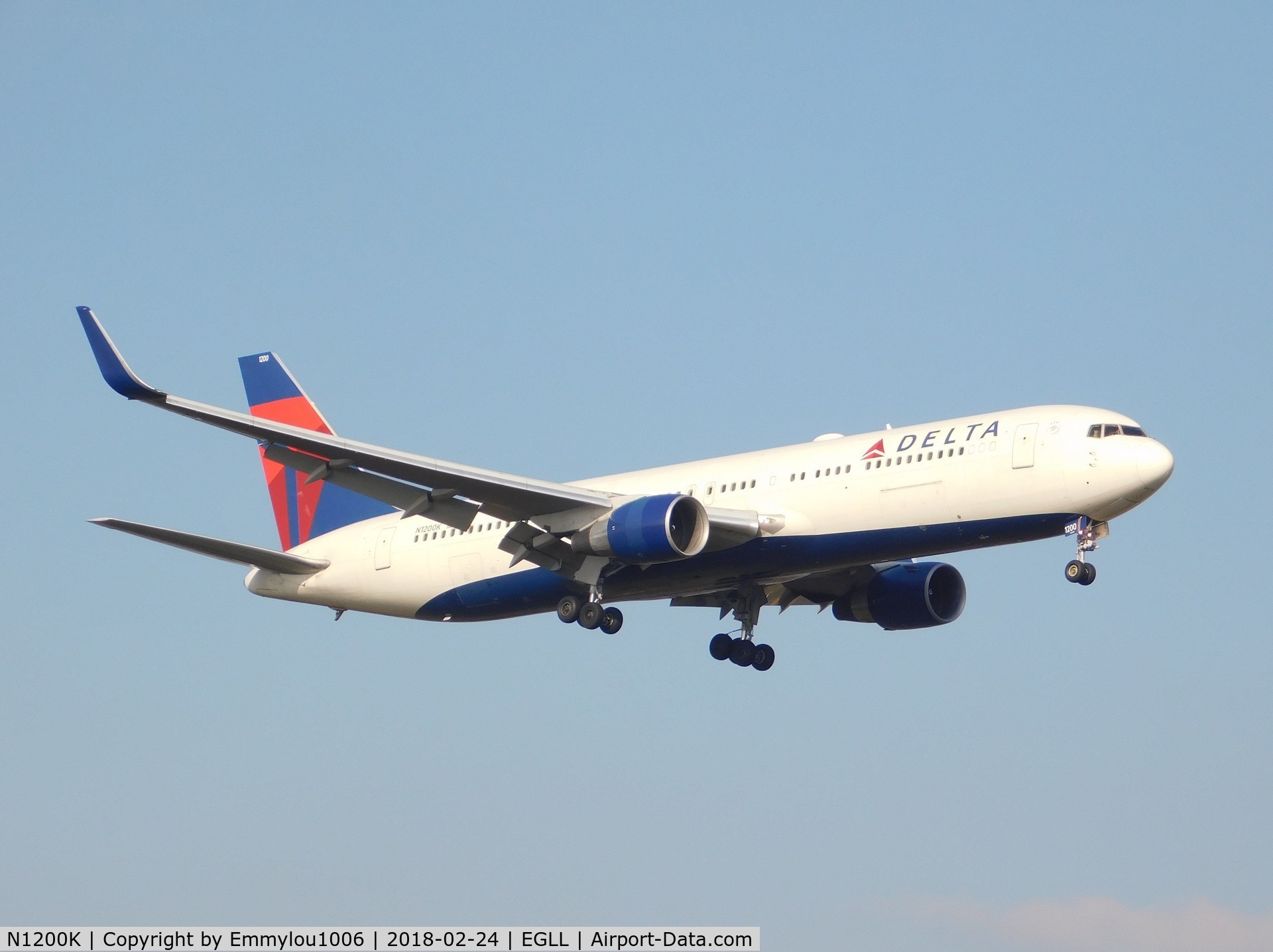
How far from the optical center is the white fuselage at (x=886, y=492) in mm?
37500

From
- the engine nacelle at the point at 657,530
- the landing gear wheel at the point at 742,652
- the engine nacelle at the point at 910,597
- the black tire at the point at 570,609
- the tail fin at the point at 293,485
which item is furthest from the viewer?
the tail fin at the point at 293,485

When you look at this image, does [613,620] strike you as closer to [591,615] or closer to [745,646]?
[591,615]

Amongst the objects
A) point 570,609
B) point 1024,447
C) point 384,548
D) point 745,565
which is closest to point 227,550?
point 384,548

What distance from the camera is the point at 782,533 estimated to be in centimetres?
4006

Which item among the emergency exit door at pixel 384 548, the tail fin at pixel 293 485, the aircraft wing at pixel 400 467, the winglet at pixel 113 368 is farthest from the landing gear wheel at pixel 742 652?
the winglet at pixel 113 368

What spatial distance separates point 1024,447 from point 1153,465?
8.54 feet

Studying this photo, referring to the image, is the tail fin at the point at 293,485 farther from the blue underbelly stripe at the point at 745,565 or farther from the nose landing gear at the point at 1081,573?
the nose landing gear at the point at 1081,573

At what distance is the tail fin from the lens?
48.8 m

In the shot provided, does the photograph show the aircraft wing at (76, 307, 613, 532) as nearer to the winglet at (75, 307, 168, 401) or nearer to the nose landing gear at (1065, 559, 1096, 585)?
the winglet at (75, 307, 168, 401)

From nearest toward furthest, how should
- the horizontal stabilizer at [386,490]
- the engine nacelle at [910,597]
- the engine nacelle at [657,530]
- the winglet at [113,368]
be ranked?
the winglet at [113,368], the engine nacelle at [657,530], the horizontal stabilizer at [386,490], the engine nacelle at [910,597]

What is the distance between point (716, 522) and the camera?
39.9 m

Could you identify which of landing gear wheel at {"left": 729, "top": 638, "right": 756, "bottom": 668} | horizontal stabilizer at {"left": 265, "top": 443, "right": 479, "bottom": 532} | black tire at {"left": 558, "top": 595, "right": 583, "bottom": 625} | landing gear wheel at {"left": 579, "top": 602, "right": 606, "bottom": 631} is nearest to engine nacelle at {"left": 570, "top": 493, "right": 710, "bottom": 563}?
landing gear wheel at {"left": 579, "top": 602, "right": 606, "bottom": 631}

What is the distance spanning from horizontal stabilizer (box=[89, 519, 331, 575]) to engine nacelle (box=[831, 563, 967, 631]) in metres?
13.7

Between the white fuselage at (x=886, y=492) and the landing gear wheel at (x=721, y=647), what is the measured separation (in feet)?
10.8
